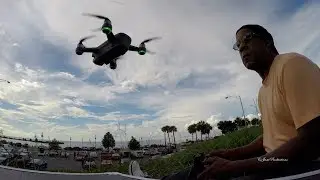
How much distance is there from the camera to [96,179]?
3133 mm

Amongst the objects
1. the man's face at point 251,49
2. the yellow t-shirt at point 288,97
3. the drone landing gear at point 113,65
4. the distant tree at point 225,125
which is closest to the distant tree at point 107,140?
the distant tree at point 225,125

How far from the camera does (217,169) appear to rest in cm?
172

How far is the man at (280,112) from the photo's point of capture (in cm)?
150

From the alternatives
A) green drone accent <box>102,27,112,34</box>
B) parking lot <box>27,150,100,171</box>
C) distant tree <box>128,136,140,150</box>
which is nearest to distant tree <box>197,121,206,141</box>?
distant tree <box>128,136,140,150</box>

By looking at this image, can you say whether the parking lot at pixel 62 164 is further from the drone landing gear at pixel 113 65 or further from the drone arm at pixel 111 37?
the drone arm at pixel 111 37

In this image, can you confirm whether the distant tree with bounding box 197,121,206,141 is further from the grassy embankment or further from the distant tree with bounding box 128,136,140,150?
the grassy embankment

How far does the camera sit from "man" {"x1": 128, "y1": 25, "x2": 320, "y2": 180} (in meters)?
1.50

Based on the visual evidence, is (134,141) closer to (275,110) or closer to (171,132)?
(171,132)

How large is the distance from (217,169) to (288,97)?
498mm

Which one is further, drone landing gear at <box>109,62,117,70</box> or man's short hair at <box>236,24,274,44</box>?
drone landing gear at <box>109,62,117,70</box>

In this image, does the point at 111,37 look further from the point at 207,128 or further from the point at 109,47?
the point at 207,128

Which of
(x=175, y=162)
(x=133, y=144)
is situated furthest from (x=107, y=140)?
(x=175, y=162)

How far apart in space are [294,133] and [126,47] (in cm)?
936

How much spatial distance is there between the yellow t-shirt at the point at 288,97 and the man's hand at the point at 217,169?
281 mm
